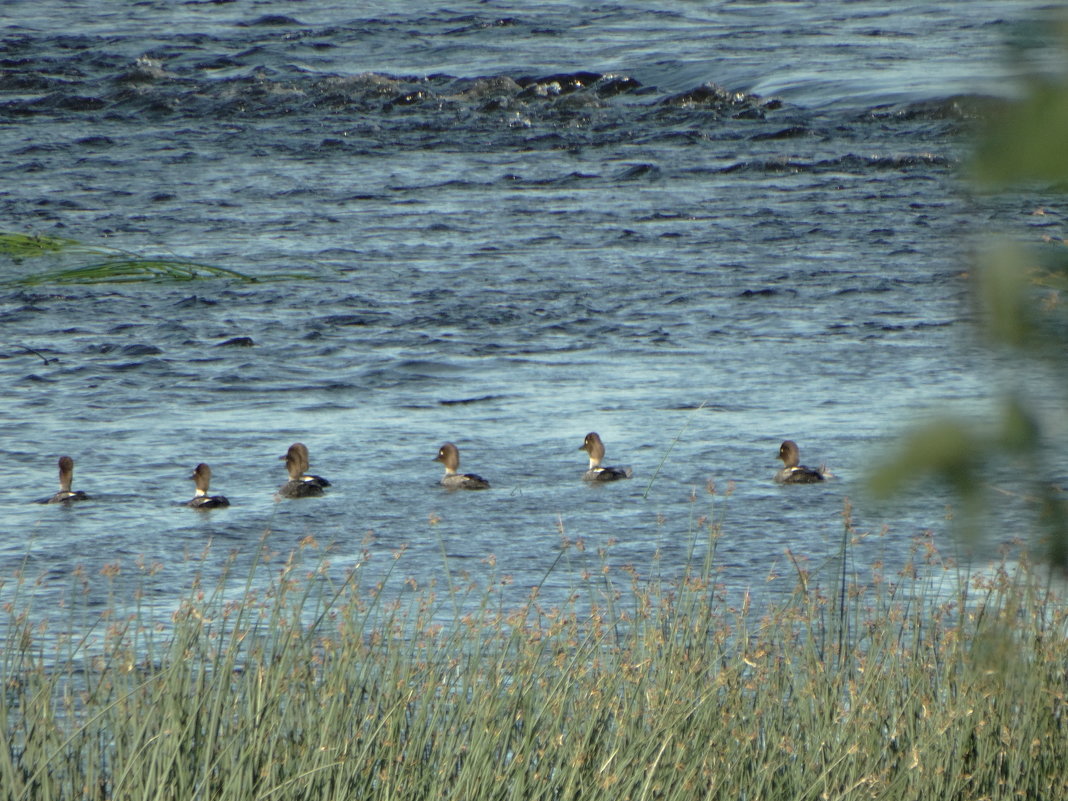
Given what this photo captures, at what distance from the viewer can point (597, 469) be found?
821 cm

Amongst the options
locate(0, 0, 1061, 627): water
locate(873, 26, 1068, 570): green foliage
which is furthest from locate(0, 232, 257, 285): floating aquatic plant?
locate(873, 26, 1068, 570): green foliage

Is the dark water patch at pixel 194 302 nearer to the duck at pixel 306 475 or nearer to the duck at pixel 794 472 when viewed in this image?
the duck at pixel 306 475

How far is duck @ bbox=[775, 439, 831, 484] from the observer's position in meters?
8.07

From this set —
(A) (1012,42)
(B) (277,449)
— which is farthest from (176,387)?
(A) (1012,42)

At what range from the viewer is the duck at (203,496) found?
7.79 metres

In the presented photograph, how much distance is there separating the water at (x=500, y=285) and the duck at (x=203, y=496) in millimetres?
66

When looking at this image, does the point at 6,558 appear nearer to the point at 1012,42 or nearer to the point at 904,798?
the point at 904,798

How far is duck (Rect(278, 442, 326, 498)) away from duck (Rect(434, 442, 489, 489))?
1.81 ft

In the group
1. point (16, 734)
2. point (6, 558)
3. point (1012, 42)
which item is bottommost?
point (6, 558)

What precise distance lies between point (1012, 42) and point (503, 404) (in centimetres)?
903

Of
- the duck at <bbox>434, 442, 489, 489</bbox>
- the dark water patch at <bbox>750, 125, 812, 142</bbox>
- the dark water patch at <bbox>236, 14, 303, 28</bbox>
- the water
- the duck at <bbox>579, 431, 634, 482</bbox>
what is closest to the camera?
the water

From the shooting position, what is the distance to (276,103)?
2161 cm

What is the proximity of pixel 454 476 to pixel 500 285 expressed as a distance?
5.16 meters

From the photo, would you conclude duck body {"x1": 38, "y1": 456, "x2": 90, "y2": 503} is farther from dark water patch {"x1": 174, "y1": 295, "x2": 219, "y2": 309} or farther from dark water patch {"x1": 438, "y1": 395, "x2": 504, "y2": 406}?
dark water patch {"x1": 174, "y1": 295, "x2": 219, "y2": 309}
